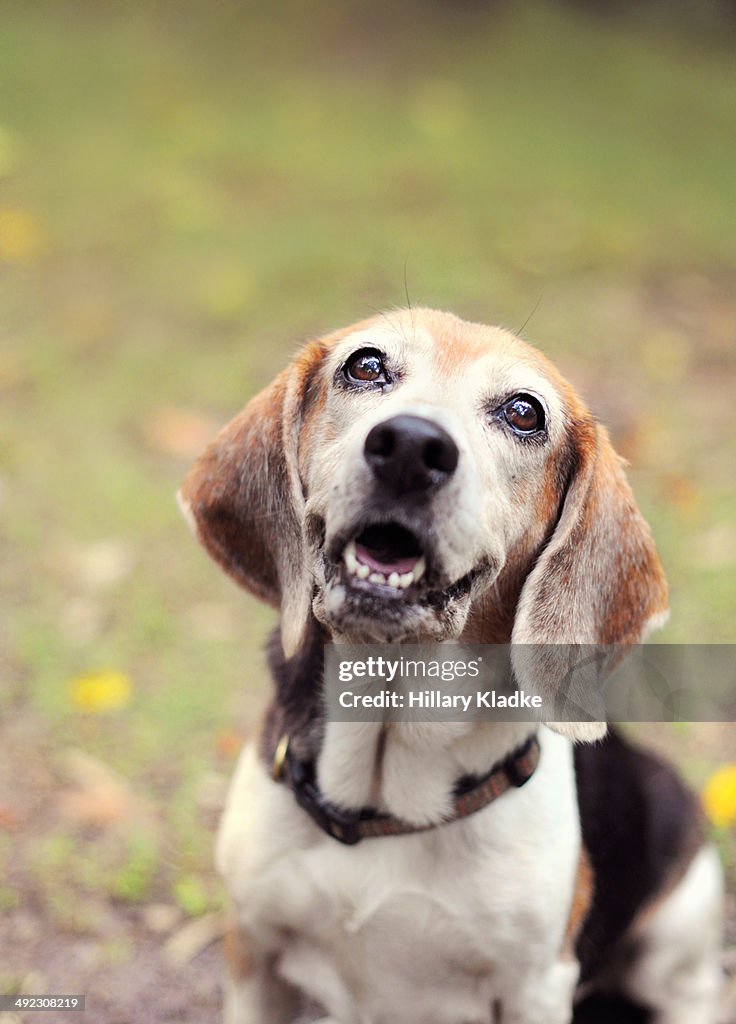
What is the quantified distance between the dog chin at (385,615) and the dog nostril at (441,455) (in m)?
0.30

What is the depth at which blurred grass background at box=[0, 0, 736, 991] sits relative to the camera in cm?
449

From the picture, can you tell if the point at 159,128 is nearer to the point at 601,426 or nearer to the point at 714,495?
the point at 714,495

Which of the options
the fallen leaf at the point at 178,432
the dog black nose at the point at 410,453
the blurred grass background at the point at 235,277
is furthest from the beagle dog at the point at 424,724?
the fallen leaf at the point at 178,432

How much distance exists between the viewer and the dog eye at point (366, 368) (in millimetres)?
2682

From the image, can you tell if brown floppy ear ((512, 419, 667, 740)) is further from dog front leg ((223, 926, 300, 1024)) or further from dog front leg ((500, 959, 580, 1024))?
dog front leg ((223, 926, 300, 1024))

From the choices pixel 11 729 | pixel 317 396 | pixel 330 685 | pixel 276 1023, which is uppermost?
pixel 317 396

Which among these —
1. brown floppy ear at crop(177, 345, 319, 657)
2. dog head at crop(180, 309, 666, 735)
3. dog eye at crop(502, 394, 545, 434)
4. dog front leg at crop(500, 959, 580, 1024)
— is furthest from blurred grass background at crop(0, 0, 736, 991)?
dog eye at crop(502, 394, 545, 434)

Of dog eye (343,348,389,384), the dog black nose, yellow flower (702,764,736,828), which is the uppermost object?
the dog black nose

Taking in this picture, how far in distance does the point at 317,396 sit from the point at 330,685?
70cm

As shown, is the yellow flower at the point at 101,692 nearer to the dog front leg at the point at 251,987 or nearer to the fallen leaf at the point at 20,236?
the dog front leg at the point at 251,987

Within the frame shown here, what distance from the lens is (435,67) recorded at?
11523mm

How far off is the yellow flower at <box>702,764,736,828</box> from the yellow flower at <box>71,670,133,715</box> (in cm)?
226

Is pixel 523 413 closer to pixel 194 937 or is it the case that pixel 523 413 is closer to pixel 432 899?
pixel 432 899

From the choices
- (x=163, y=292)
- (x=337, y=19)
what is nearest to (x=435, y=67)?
(x=337, y=19)
